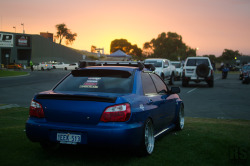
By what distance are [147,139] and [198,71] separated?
19.8 m

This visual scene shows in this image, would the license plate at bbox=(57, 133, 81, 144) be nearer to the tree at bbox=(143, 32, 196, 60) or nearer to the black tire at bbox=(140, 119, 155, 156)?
the black tire at bbox=(140, 119, 155, 156)

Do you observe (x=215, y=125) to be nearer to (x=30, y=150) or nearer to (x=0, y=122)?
(x=30, y=150)

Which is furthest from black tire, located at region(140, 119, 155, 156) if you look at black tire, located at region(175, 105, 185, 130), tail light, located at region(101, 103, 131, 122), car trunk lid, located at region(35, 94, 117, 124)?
black tire, located at region(175, 105, 185, 130)

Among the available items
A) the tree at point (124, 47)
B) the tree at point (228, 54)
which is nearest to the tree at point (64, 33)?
the tree at point (124, 47)

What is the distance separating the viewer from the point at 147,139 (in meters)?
5.43

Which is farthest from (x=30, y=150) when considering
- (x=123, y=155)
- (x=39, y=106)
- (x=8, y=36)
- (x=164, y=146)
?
(x=8, y=36)

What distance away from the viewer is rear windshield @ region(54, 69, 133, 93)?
532 centimetres

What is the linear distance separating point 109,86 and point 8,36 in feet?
254

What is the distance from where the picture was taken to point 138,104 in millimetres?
5090

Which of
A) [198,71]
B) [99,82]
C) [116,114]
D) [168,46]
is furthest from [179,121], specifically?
[168,46]

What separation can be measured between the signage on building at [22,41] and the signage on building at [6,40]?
5.75ft

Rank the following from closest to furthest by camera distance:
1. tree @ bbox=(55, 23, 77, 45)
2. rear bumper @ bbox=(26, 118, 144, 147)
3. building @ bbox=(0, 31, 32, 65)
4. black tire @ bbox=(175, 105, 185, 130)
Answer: rear bumper @ bbox=(26, 118, 144, 147), black tire @ bbox=(175, 105, 185, 130), building @ bbox=(0, 31, 32, 65), tree @ bbox=(55, 23, 77, 45)

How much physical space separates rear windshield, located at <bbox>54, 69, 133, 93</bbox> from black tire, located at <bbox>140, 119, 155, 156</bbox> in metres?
0.64

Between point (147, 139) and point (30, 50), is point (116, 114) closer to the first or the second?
point (147, 139)
